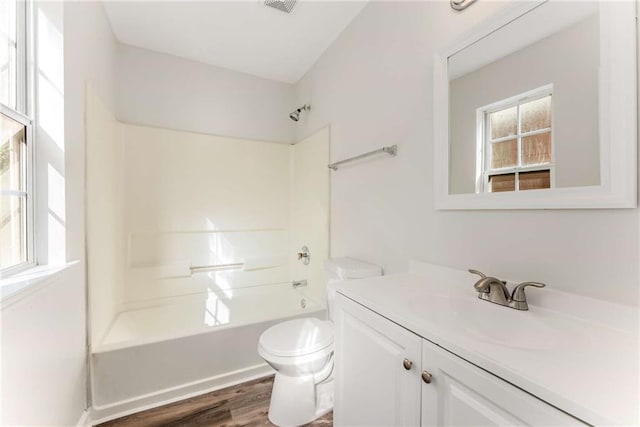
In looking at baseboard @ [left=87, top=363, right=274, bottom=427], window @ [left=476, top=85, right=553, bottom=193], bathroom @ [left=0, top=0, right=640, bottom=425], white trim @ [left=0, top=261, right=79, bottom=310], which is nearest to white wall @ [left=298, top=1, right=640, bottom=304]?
bathroom @ [left=0, top=0, right=640, bottom=425]

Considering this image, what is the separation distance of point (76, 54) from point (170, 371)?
6.14 ft

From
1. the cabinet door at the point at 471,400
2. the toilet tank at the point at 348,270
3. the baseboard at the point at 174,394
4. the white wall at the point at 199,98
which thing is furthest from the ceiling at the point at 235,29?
the baseboard at the point at 174,394

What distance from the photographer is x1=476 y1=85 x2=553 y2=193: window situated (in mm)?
897

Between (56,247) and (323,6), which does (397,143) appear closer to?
(323,6)

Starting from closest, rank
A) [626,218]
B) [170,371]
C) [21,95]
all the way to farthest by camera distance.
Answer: [626,218], [21,95], [170,371]

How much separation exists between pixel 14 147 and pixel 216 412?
1640 millimetres

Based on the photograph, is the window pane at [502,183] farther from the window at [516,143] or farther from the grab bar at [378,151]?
the grab bar at [378,151]

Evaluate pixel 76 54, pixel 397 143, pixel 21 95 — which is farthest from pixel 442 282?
pixel 76 54

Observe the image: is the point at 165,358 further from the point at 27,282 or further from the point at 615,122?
the point at 615,122

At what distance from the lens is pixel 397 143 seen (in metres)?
1.48

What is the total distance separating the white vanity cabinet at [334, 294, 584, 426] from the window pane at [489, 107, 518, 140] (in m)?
0.86

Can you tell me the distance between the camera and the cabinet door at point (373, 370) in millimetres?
776

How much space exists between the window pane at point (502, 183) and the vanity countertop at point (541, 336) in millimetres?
369

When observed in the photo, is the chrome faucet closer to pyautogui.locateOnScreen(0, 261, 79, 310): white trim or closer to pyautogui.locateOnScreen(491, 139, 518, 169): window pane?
pyautogui.locateOnScreen(491, 139, 518, 169): window pane
